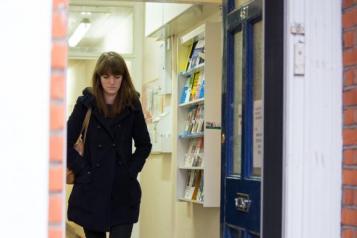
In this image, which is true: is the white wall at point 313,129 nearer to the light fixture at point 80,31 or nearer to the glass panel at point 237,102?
the glass panel at point 237,102

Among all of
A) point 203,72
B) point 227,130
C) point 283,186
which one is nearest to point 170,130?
point 203,72

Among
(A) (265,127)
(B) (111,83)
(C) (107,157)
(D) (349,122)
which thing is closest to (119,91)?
(B) (111,83)

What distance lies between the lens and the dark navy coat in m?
4.10

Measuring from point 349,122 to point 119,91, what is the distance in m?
1.67

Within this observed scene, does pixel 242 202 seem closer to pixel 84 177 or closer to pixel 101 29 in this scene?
pixel 84 177

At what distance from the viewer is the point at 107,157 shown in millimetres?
4125

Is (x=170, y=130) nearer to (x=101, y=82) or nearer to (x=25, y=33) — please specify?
(x=101, y=82)

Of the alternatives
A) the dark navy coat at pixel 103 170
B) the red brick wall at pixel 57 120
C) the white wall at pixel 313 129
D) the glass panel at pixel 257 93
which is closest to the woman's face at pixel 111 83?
the dark navy coat at pixel 103 170

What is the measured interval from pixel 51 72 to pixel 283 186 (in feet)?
5.36

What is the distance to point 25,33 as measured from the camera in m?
1.54

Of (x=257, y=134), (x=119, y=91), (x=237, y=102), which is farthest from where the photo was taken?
(x=119, y=91)

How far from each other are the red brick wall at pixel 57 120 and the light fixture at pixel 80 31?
310 inches

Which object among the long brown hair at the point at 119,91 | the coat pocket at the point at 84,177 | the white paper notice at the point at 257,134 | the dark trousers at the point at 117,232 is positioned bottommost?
the dark trousers at the point at 117,232

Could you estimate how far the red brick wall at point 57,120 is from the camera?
1.58 meters
